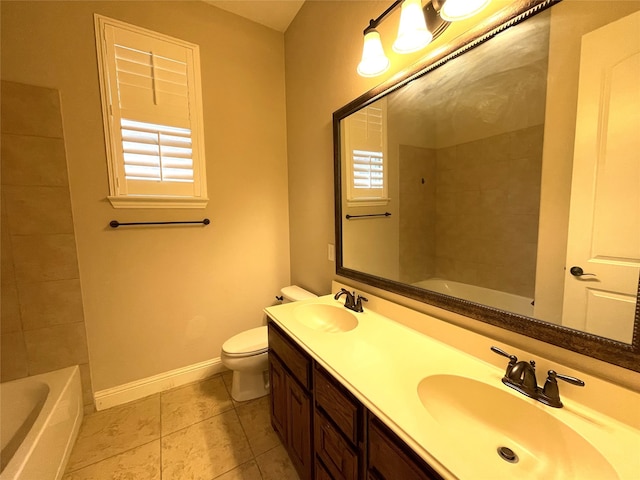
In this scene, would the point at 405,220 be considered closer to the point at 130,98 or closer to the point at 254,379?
the point at 254,379

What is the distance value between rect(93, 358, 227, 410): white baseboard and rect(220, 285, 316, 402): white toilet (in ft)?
0.97

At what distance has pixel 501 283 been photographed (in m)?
0.93

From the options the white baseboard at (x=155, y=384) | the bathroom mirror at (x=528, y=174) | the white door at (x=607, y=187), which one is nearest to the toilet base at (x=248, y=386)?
the white baseboard at (x=155, y=384)

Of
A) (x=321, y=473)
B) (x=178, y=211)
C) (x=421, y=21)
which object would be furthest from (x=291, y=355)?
(x=421, y=21)

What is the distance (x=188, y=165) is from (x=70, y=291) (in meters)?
1.12

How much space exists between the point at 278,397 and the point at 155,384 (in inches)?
46.6

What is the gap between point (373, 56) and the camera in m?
1.21

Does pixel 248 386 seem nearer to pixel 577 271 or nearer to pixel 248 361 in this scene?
pixel 248 361

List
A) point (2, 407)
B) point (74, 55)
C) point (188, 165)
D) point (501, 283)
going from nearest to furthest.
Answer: point (501, 283) → point (2, 407) → point (74, 55) → point (188, 165)

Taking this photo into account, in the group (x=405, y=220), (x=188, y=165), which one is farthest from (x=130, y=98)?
(x=405, y=220)

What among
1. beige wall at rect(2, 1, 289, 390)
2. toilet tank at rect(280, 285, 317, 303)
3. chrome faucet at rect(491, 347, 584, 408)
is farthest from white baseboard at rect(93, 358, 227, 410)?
chrome faucet at rect(491, 347, 584, 408)

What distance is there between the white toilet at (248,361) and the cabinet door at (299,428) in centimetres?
57

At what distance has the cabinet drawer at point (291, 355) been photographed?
1.10 metres

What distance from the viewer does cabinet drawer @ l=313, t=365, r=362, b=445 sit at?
32.3 inches
